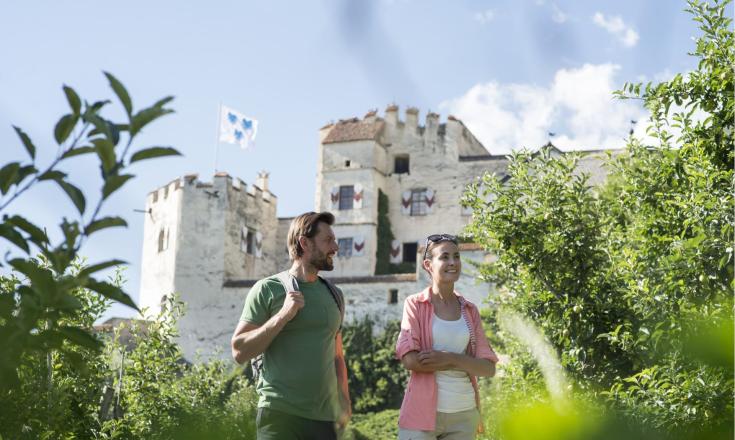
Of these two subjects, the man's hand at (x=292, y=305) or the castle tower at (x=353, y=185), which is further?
the castle tower at (x=353, y=185)

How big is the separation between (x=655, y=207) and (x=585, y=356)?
1568 mm

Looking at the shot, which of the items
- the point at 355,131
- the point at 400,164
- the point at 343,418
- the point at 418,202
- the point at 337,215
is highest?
the point at 355,131

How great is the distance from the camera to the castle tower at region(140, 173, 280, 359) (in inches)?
1626

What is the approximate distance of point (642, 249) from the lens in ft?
27.7

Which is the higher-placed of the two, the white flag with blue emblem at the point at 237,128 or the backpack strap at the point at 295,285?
the white flag with blue emblem at the point at 237,128

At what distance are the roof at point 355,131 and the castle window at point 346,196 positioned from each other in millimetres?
2238

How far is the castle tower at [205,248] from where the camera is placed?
136 ft

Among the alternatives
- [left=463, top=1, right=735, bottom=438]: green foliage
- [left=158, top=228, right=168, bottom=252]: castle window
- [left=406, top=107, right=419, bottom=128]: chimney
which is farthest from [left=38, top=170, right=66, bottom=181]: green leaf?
[left=406, top=107, right=419, bottom=128]: chimney

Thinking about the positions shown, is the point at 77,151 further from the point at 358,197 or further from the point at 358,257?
the point at 358,197

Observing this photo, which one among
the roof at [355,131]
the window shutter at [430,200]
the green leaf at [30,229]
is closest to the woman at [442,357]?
the green leaf at [30,229]

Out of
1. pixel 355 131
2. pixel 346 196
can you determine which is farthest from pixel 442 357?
pixel 355 131

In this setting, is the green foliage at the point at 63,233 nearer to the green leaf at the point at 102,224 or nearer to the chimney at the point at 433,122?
the green leaf at the point at 102,224

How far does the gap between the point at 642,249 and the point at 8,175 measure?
23.8 feet

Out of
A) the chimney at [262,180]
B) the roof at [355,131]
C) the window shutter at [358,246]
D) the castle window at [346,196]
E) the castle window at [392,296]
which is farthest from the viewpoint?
the chimney at [262,180]
